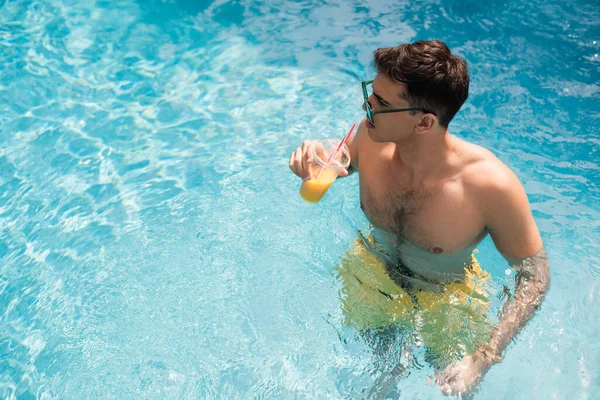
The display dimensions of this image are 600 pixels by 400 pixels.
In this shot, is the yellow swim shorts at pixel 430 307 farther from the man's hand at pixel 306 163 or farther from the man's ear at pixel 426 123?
the man's ear at pixel 426 123

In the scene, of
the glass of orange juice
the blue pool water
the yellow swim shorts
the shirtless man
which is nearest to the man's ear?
the shirtless man

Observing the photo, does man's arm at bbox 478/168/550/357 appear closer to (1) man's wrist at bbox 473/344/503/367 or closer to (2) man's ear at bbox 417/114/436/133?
(1) man's wrist at bbox 473/344/503/367

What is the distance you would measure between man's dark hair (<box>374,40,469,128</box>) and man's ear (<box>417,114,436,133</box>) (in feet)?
0.09

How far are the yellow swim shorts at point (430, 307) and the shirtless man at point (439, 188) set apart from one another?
153 mm

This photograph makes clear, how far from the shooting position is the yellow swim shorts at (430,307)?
3.02m

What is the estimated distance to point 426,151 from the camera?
260 cm

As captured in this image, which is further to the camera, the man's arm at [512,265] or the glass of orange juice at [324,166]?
the glass of orange juice at [324,166]

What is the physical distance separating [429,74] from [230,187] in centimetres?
250

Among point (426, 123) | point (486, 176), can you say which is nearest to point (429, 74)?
point (426, 123)

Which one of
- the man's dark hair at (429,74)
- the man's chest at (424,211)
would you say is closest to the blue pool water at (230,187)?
the man's chest at (424,211)

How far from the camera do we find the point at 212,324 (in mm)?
3676

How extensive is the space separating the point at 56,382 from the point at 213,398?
0.92m

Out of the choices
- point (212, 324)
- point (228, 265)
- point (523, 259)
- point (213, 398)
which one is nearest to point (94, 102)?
point (228, 265)

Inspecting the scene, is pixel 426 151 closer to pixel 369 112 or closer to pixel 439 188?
pixel 439 188
